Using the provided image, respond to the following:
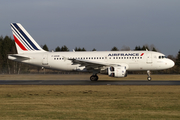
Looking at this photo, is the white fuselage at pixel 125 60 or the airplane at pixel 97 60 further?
the white fuselage at pixel 125 60

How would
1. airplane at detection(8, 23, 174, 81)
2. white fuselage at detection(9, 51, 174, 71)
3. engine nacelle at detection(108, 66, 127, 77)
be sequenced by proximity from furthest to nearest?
white fuselage at detection(9, 51, 174, 71) → airplane at detection(8, 23, 174, 81) → engine nacelle at detection(108, 66, 127, 77)

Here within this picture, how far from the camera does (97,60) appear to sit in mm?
37031

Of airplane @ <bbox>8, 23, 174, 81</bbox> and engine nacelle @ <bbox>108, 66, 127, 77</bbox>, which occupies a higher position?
airplane @ <bbox>8, 23, 174, 81</bbox>

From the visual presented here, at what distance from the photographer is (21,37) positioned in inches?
1587

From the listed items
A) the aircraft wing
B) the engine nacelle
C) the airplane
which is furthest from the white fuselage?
the engine nacelle

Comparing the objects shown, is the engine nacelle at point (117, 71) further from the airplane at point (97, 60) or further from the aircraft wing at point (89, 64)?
the aircraft wing at point (89, 64)

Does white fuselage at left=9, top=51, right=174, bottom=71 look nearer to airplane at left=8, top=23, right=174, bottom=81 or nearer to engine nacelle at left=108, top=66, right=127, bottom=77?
airplane at left=8, top=23, right=174, bottom=81

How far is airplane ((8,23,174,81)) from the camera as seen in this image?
35406 millimetres

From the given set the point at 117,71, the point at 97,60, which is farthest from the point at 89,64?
the point at 117,71

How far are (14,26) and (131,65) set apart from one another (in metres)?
18.9

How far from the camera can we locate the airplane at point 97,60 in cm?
3541

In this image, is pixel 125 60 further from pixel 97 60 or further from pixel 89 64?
pixel 89 64

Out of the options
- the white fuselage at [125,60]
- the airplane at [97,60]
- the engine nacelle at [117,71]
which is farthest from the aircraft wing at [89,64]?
the engine nacelle at [117,71]

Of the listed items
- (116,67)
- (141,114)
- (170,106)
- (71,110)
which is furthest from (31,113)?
(116,67)
